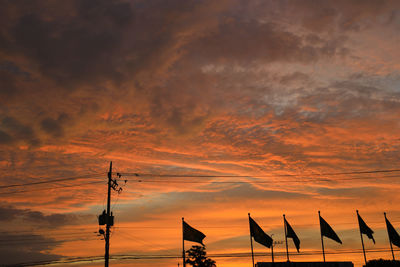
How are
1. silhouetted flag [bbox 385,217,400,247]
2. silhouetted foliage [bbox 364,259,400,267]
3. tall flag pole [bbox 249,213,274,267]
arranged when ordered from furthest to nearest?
silhouetted foliage [bbox 364,259,400,267]
silhouetted flag [bbox 385,217,400,247]
tall flag pole [bbox 249,213,274,267]

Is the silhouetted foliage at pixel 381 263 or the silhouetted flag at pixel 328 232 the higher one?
the silhouetted flag at pixel 328 232

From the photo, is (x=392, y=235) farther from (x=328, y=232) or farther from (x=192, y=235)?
(x=192, y=235)

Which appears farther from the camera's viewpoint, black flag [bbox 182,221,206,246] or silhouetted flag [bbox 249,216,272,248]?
silhouetted flag [bbox 249,216,272,248]

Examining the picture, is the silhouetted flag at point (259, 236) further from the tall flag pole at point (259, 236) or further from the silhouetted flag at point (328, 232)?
the silhouetted flag at point (328, 232)

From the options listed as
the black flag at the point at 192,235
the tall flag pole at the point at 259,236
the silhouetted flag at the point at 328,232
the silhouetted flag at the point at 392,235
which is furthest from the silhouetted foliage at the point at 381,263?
the black flag at the point at 192,235

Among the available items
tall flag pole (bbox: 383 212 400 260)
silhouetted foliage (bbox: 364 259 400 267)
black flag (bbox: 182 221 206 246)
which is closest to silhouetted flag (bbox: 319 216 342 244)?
tall flag pole (bbox: 383 212 400 260)

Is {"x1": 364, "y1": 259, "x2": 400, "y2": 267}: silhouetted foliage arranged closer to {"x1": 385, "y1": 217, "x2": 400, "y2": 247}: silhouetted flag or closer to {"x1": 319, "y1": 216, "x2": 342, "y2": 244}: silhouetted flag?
{"x1": 385, "y1": 217, "x2": 400, "y2": 247}: silhouetted flag

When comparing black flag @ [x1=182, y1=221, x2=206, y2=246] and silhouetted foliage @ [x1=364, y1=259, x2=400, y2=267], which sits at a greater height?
black flag @ [x1=182, y1=221, x2=206, y2=246]

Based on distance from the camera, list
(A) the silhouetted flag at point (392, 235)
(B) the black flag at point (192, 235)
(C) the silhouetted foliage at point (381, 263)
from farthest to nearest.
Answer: (C) the silhouetted foliage at point (381, 263), (A) the silhouetted flag at point (392, 235), (B) the black flag at point (192, 235)

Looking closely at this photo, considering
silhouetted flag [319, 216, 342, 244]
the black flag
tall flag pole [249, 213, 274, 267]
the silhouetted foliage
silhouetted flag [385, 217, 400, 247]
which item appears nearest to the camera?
the black flag

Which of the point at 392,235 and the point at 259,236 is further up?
the point at 259,236

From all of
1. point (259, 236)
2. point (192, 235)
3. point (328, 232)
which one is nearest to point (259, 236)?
point (259, 236)

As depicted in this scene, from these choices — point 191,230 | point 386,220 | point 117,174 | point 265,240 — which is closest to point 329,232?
point 265,240

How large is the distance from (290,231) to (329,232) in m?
5.41
